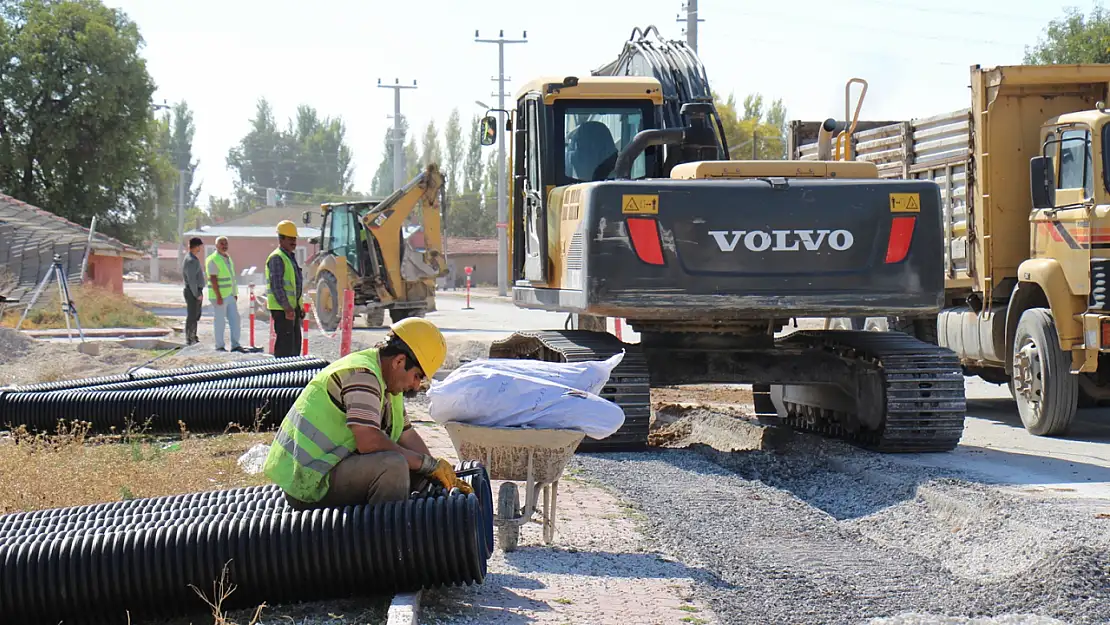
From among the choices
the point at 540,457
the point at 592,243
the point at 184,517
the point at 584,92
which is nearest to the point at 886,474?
the point at 592,243

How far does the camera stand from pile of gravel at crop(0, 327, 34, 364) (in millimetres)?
18062

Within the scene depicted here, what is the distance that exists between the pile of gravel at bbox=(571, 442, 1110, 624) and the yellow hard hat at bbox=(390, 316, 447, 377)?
5.46 feet

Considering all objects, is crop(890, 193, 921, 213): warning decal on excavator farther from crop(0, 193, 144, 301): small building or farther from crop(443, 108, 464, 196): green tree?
crop(443, 108, 464, 196): green tree

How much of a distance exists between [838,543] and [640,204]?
3.24 metres

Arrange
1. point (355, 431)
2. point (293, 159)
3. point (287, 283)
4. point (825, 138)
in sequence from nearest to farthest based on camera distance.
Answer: point (355, 431) → point (825, 138) → point (287, 283) → point (293, 159)

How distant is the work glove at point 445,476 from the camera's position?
6027 millimetres

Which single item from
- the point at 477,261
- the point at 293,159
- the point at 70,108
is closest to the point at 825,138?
the point at 70,108

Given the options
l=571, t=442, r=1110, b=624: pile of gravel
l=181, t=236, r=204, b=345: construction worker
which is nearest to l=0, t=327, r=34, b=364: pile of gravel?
l=181, t=236, r=204, b=345: construction worker

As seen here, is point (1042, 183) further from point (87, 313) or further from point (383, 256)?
point (87, 313)

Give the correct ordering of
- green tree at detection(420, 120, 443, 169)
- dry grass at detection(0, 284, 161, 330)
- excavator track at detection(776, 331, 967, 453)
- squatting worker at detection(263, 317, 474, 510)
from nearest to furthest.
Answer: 1. squatting worker at detection(263, 317, 474, 510)
2. excavator track at detection(776, 331, 967, 453)
3. dry grass at detection(0, 284, 161, 330)
4. green tree at detection(420, 120, 443, 169)

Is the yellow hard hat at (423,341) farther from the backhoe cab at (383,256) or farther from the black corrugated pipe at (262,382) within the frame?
the backhoe cab at (383,256)

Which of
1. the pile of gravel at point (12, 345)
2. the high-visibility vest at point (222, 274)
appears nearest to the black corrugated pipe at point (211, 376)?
the pile of gravel at point (12, 345)

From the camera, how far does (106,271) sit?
121ft

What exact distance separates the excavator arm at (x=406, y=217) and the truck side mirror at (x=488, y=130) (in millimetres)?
12677
